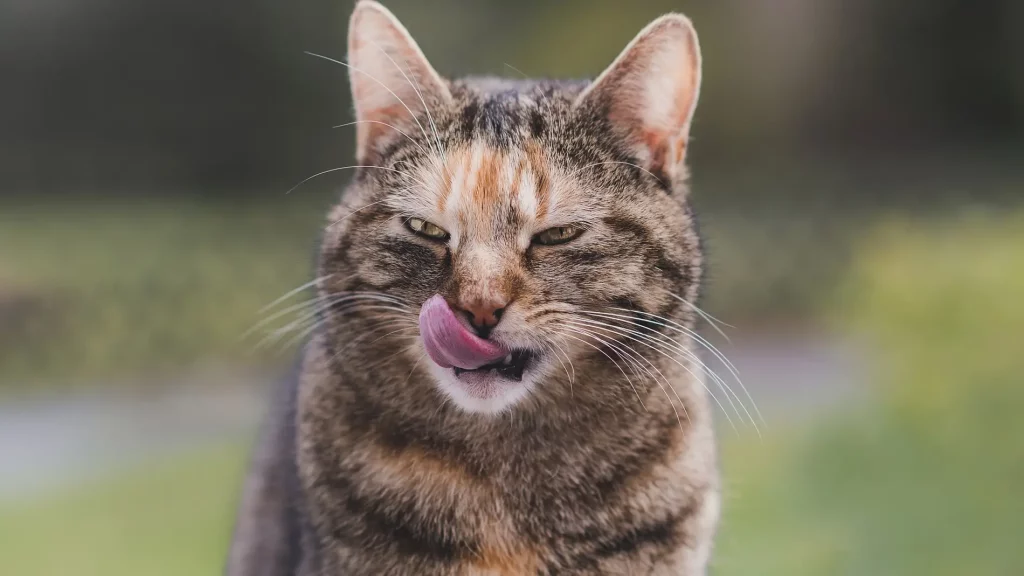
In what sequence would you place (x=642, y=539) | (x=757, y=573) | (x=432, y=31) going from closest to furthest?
(x=642, y=539) → (x=757, y=573) → (x=432, y=31)

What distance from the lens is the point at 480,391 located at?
0.79 metres

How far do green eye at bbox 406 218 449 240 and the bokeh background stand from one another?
28.3 inches

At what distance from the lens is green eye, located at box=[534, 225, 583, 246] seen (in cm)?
80

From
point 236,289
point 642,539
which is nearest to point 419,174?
point 642,539

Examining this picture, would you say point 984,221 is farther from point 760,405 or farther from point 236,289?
point 236,289

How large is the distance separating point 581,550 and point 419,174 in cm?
37

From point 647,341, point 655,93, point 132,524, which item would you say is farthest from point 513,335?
point 132,524

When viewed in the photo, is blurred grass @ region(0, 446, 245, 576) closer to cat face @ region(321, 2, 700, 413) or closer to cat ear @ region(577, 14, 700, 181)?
cat face @ region(321, 2, 700, 413)

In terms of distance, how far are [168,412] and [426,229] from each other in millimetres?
1295

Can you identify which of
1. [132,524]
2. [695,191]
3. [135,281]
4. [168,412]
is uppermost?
[695,191]

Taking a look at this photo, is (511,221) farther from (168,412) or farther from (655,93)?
(168,412)

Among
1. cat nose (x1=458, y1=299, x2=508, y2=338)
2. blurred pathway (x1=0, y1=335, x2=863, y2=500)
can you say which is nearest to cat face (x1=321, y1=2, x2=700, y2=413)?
cat nose (x1=458, y1=299, x2=508, y2=338)

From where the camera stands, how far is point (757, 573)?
141cm

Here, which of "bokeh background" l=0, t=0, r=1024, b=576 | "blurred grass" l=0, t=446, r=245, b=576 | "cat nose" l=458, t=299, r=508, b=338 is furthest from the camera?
"bokeh background" l=0, t=0, r=1024, b=576
